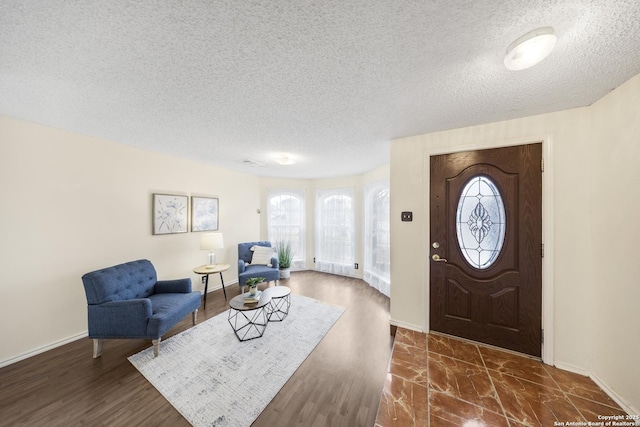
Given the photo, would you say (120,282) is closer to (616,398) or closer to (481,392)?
(481,392)

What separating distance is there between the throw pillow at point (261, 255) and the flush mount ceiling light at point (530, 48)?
14.1ft

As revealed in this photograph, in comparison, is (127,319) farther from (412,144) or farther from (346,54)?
(412,144)

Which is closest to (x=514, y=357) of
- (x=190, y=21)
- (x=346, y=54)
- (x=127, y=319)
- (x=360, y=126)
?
(x=360, y=126)

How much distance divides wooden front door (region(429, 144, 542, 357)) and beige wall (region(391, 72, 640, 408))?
3.9 inches

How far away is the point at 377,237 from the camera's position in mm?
4258

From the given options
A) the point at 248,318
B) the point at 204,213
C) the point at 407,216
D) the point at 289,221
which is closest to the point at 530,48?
the point at 407,216

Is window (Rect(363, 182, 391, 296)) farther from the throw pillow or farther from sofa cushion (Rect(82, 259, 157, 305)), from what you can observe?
sofa cushion (Rect(82, 259, 157, 305))

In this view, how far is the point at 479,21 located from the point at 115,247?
4229mm

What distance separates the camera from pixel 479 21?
104 centimetres

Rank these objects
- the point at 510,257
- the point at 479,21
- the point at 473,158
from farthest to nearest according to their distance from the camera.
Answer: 1. the point at 473,158
2. the point at 510,257
3. the point at 479,21

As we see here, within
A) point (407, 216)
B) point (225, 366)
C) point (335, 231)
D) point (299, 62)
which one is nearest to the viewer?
point (299, 62)

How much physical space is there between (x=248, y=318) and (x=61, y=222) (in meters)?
2.45

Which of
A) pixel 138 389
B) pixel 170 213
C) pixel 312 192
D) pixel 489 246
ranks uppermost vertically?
pixel 312 192

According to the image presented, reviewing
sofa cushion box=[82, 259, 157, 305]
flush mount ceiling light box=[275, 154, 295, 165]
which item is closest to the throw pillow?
sofa cushion box=[82, 259, 157, 305]
